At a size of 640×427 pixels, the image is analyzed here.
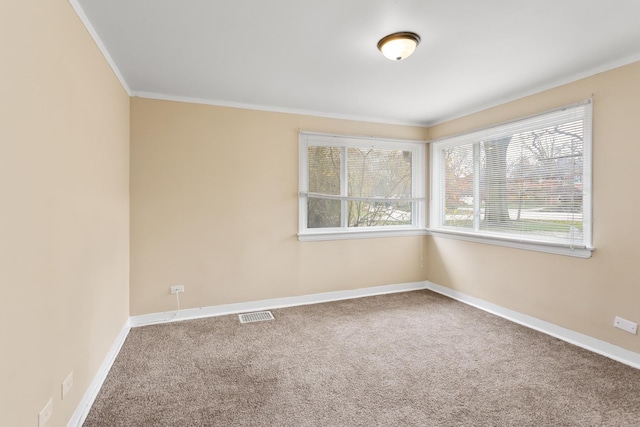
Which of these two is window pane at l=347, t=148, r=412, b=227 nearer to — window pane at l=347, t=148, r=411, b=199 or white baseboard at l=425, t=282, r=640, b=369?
window pane at l=347, t=148, r=411, b=199

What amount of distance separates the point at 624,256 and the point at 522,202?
0.99m

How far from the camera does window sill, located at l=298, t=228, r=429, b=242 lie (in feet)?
13.4

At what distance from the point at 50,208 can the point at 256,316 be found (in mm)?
2452

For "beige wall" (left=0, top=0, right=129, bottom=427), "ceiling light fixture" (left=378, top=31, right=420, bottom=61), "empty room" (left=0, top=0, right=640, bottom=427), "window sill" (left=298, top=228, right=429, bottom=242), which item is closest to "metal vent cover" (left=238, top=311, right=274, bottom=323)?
"empty room" (left=0, top=0, right=640, bottom=427)

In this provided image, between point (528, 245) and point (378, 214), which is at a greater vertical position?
point (378, 214)

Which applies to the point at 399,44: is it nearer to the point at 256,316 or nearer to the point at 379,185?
the point at 379,185

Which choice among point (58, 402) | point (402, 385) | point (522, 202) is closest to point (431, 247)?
point (522, 202)

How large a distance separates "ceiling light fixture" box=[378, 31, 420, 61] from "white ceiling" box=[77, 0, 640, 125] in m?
0.05

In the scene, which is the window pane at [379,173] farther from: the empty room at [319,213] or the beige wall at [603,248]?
the beige wall at [603,248]

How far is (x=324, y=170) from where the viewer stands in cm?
418

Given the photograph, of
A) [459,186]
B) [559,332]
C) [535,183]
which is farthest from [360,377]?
[459,186]

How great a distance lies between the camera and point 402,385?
2268mm

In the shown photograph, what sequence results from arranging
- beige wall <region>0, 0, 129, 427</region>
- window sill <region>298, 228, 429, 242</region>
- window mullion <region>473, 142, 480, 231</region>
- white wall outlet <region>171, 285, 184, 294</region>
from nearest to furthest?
beige wall <region>0, 0, 129, 427</region> → white wall outlet <region>171, 285, 184, 294</region> → window mullion <region>473, 142, 480, 231</region> → window sill <region>298, 228, 429, 242</region>

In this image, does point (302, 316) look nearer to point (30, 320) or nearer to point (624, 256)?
point (30, 320)
